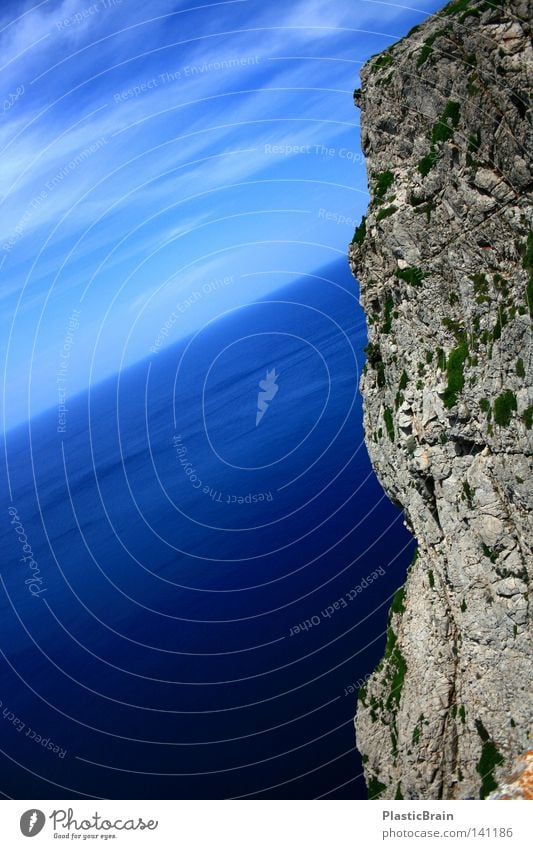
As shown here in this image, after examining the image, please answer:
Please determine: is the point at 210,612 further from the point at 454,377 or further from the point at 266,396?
the point at 266,396

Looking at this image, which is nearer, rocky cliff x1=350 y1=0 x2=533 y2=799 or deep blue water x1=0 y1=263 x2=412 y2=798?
rocky cliff x1=350 y1=0 x2=533 y2=799

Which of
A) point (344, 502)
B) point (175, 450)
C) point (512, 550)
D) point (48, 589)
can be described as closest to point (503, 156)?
point (512, 550)

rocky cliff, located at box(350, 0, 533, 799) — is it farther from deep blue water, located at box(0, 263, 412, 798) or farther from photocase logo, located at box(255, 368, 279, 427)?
photocase logo, located at box(255, 368, 279, 427)
